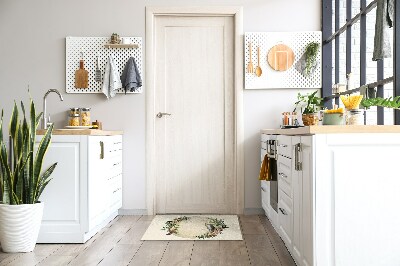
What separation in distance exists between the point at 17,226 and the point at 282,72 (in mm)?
2797

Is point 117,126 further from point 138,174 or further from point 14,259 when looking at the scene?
point 14,259

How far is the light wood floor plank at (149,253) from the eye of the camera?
9.78ft

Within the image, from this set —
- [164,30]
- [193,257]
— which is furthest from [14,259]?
[164,30]

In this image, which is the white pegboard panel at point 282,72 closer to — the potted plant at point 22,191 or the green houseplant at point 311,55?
the green houseplant at point 311,55

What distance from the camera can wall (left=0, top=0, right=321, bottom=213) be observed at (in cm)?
462

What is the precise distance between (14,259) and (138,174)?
1.77 m

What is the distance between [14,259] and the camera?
3037 mm

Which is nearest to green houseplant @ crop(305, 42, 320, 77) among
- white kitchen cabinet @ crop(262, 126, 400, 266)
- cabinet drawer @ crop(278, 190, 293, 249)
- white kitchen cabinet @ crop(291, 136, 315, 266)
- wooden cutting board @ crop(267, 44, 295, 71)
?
wooden cutting board @ crop(267, 44, 295, 71)

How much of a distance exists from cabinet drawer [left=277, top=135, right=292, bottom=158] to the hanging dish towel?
1825 mm

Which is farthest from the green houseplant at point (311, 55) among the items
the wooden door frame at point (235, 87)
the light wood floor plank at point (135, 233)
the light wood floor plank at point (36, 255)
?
the light wood floor plank at point (36, 255)

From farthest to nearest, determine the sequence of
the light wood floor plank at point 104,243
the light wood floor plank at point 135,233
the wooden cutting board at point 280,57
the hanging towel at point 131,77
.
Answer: the wooden cutting board at point 280,57
the hanging towel at point 131,77
the light wood floor plank at point 135,233
the light wood floor plank at point 104,243

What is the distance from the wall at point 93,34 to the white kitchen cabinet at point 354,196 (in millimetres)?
2331

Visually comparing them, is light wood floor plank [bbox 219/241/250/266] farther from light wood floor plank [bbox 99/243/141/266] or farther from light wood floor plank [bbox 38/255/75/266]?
light wood floor plank [bbox 38/255/75/266]

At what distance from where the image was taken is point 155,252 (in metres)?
3.23
